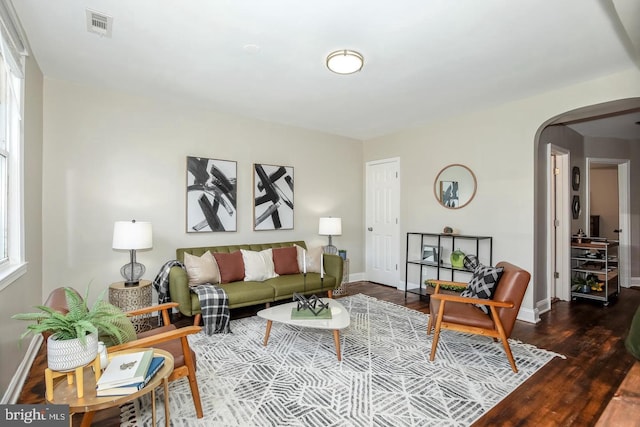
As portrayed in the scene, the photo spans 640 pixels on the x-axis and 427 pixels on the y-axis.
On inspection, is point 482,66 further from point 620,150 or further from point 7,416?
point 620,150

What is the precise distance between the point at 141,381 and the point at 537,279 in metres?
4.26

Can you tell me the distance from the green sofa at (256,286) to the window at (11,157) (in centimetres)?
125

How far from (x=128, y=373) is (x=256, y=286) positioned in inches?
90.4

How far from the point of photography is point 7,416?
134cm

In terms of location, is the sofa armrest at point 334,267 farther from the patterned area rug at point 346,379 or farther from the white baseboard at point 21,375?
the white baseboard at point 21,375

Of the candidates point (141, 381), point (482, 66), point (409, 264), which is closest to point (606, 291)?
point (409, 264)

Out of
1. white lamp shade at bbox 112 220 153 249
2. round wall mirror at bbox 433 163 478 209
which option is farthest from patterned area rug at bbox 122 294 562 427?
round wall mirror at bbox 433 163 478 209

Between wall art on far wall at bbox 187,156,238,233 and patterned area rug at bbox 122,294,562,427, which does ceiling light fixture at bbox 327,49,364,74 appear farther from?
patterned area rug at bbox 122,294,562,427

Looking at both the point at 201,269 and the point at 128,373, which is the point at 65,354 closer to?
the point at 128,373

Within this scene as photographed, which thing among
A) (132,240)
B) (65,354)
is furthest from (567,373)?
(132,240)

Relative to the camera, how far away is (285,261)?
172 inches

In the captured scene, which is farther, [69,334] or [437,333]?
[437,333]

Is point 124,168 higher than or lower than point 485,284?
higher

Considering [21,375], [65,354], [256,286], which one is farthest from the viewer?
[256,286]
